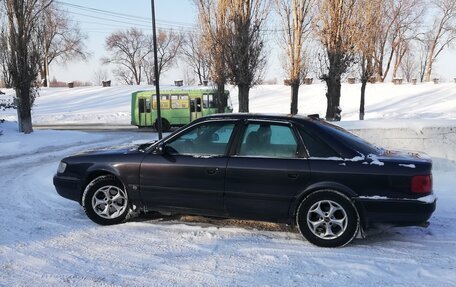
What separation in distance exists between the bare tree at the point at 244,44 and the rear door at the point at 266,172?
43.5ft

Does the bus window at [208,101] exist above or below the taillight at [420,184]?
below

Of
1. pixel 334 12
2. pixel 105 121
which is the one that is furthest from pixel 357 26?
pixel 105 121

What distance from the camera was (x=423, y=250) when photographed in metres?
4.79

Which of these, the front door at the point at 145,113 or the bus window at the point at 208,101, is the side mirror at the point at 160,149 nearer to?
the bus window at the point at 208,101

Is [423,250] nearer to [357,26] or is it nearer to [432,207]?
[432,207]

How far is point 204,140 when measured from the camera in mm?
5512

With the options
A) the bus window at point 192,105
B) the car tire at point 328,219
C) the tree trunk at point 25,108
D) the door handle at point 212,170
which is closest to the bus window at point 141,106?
the bus window at point 192,105

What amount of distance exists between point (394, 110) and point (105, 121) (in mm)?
22461

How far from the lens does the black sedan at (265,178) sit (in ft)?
15.6

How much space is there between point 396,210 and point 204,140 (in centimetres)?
229

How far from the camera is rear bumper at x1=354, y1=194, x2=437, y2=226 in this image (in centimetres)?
470

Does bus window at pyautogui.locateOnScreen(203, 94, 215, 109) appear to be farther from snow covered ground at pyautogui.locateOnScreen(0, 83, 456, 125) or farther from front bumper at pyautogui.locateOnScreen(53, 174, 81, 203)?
front bumper at pyautogui.locateOnScreen(53, 174, 81, 203)

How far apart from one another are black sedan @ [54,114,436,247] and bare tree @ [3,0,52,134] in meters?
13.8

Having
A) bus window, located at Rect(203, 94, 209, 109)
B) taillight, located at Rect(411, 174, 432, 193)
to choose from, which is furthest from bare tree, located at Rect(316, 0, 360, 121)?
taillight, located at Rect(411, 174, 432, 193)
